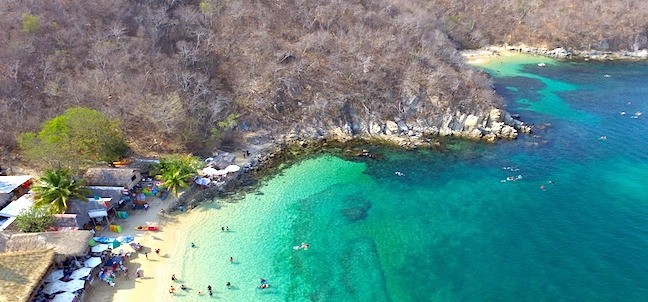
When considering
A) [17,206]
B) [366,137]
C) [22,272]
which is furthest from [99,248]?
[366,137]

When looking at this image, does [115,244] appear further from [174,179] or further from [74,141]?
[74,141]

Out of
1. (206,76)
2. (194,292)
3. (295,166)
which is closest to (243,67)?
(206,76)

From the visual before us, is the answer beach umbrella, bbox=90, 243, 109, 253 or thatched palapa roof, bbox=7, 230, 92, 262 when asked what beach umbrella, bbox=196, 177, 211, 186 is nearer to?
beach umbrella, bbox=90, 243, 109, 253

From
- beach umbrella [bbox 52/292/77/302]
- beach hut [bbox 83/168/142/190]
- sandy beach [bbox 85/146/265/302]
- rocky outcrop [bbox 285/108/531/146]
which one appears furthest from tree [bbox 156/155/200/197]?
rocky outcrop [bbox 285/108/531/146]

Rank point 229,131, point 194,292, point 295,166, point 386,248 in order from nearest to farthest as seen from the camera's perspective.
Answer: point 194,292, point 386,248, point 295,166, point 229,131

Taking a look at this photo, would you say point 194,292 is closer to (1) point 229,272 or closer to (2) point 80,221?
(1) point 229,272

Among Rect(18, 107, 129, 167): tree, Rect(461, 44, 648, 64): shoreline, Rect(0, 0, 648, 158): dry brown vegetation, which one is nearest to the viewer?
Rect(18, 107, 129, 167): tree

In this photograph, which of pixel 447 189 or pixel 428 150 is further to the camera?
pixel 428 150

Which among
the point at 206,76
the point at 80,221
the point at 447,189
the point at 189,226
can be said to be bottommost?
the point at 447,189
